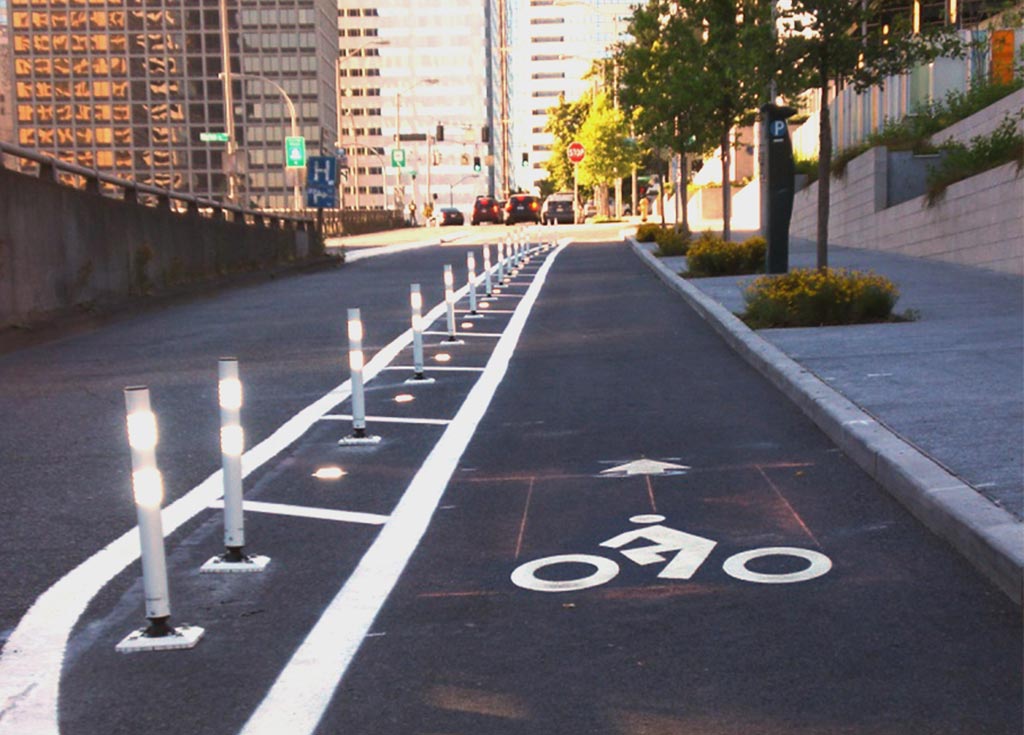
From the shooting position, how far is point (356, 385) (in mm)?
9406

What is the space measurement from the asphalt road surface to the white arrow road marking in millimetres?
40

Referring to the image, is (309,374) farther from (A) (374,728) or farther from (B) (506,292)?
(B) (506,292)

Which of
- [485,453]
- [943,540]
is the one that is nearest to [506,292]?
[485,453]

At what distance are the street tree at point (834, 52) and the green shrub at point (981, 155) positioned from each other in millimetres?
5541

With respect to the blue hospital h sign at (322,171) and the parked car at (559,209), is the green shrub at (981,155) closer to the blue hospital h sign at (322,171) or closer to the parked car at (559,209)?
the blue hospital h sign at (322,171)

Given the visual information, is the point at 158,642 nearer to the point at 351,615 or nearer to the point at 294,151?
the point at 351,615

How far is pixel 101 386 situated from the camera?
1299 centimetres

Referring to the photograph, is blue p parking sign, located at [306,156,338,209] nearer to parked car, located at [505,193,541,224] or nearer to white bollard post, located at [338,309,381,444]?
white bollard post, located at [338,309,381,444]

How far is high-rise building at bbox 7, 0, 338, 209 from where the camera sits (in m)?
148

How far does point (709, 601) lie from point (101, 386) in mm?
8739

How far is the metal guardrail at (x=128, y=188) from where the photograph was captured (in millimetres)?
18828

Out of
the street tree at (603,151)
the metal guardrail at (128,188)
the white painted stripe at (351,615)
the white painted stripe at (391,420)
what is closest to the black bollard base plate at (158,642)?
the white painted stripe at (351,615)

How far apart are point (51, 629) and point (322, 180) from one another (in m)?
33.5

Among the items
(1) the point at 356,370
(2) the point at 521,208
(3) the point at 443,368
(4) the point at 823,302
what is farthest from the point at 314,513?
(2) the point at 521,208
